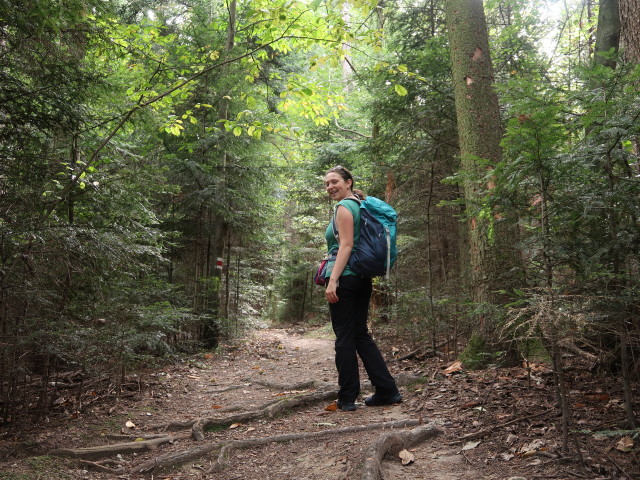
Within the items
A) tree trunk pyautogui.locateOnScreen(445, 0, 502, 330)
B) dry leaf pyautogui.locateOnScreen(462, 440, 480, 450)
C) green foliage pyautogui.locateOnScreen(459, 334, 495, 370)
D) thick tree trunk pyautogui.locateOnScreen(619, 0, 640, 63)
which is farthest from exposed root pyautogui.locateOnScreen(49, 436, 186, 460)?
thick tree trunk pyautogui.locateOnScreen(619, 0, 640, 63)

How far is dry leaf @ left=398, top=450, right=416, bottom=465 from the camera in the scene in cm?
299

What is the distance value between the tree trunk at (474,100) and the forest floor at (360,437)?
4.71 feet

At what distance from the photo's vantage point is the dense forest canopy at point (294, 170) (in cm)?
267

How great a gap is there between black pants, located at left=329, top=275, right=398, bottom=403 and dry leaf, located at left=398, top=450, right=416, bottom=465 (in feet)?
4.03

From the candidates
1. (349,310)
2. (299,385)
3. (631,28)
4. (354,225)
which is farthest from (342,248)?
(631,28)

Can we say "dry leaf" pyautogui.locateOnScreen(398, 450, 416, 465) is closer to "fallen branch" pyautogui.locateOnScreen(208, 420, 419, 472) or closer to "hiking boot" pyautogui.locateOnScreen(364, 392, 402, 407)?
"fallen branch" pyautogui.locateOnScreen(208, 420, 419, 472)

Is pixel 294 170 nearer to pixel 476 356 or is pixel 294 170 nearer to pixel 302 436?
pixel 476 356

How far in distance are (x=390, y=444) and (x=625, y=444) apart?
58.8 inches

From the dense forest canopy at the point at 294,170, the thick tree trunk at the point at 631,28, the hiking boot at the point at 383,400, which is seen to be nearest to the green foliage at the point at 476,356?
the dense forest canopy at the point at 294,170

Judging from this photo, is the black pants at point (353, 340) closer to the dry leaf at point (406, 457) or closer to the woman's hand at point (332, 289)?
the woman's hand at point (332, 289)

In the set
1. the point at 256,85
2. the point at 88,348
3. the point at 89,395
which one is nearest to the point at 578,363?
the point at 88,348

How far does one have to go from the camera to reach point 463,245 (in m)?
8.01

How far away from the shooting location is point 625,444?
2510mm

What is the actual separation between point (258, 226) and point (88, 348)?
27.3 feet
